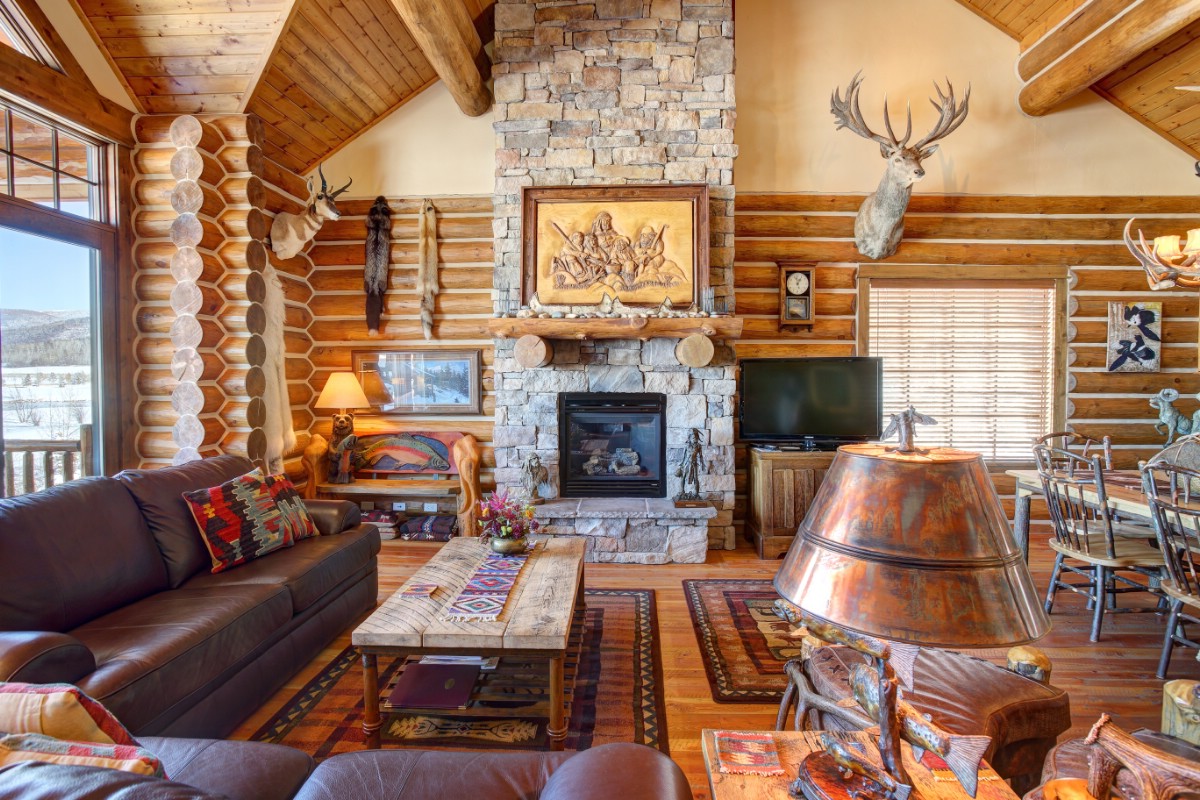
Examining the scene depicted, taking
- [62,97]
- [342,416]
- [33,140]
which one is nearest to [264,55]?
[62,97]

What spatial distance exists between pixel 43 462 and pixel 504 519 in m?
2.89

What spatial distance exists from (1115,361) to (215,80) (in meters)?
7.64

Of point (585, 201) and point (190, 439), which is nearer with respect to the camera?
point (190, 439)

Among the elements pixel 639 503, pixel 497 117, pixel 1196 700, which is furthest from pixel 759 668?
pixel 497 117

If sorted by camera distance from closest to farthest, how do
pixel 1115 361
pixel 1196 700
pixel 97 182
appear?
pixel 1196 700, pixel 97 182, pixel 1115 361

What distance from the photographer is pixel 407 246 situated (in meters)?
5.23

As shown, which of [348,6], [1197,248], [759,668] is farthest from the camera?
[348,6]

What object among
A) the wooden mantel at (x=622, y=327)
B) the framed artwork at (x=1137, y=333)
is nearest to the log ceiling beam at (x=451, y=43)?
the wooden mantel at (x=622, y=327)

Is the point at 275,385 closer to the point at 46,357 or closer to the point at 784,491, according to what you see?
the point at 46,357

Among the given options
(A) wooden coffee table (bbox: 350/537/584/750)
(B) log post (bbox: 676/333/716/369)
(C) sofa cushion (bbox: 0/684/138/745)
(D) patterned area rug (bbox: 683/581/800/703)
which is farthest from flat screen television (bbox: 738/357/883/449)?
(C) sofa cushion (bbox: 0/684/138/745)

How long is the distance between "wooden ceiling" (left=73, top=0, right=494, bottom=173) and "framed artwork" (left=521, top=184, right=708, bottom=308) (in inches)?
65.7

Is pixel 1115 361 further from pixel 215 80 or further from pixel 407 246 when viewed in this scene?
pixel 215 80

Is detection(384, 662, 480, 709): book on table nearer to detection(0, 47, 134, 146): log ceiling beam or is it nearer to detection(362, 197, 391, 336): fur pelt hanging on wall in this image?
detection(362, 197, 391, 336): fur pelt hanging on wall

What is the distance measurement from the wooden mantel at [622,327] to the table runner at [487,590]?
1908 mm
